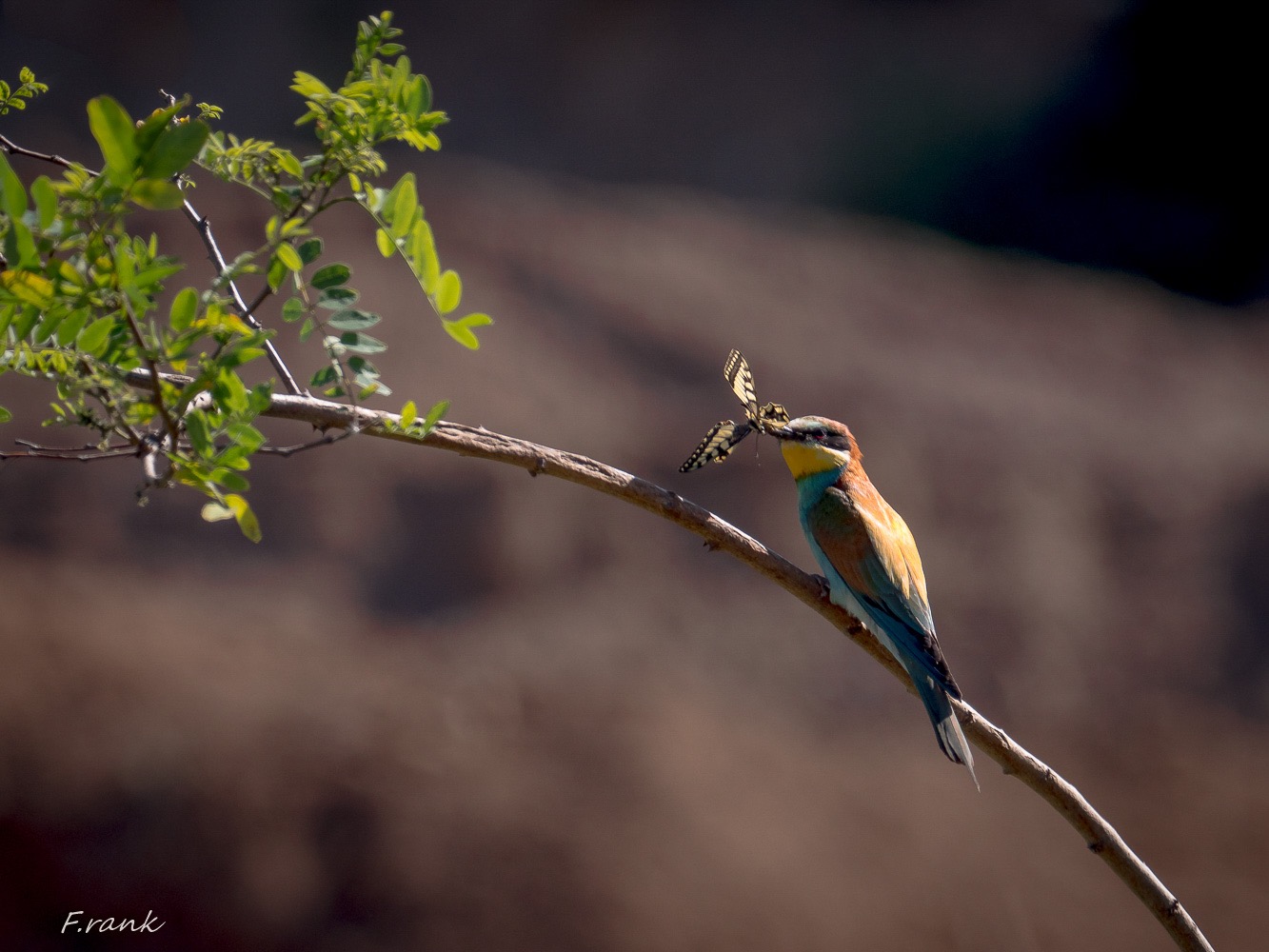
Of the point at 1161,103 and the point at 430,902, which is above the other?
the point at 1161,103

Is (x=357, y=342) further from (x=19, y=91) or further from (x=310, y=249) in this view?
(x=19, y=91)

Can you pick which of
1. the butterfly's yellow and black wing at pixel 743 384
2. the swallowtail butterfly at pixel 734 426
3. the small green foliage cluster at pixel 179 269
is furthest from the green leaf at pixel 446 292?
the butterfly's yellow and black wing at pixel 743 384

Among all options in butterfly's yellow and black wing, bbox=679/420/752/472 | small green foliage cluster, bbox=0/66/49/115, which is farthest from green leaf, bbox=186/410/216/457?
butterfly's yellow and black wing, bbox=679/420/752/472

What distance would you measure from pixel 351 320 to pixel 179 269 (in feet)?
0.58

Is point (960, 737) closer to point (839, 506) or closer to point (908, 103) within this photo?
point (839, 506)

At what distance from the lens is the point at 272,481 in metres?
2.62

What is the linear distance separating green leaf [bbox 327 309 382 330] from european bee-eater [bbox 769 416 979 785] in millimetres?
725

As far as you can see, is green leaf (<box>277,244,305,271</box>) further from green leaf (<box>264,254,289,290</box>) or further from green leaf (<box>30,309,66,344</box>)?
green leaf (<box>30,309,66,344</box>)

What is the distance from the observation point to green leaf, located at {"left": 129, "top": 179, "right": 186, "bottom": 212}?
50cm

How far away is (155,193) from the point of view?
50 centimetres

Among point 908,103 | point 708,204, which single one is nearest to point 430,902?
point 708,204

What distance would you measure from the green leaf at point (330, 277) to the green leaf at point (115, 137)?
0.63ft

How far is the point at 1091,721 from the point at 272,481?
2488 millimetres

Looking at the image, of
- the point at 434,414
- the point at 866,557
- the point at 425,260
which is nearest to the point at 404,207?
the point at 425,260
